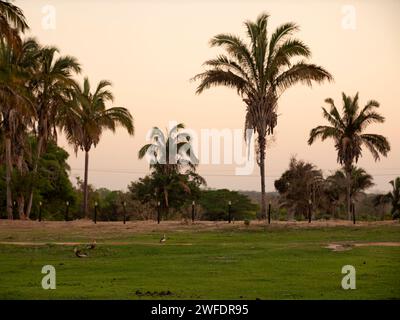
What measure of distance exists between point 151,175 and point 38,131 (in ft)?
45.8

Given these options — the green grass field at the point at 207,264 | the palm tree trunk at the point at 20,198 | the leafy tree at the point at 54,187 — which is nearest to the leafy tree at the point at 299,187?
the leafy tree at the point at 54,187

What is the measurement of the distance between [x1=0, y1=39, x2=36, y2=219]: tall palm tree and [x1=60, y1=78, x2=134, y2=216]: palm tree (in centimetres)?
251

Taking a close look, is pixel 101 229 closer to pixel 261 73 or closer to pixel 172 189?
pixel 261 73

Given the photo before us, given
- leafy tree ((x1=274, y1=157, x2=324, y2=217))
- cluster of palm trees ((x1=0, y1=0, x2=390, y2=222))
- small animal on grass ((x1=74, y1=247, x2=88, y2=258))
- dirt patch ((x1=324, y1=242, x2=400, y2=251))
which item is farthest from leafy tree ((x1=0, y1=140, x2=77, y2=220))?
dirt patch ((x1=324, y1=242, x2=400, y2=251))

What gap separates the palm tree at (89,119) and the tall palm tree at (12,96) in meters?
2.51

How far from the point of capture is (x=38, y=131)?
40.9 meters

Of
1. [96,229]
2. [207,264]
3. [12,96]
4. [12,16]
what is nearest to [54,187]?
[12,96]

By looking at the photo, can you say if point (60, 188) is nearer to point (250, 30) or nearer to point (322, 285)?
point (250, 30)

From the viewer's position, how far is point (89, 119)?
42.7 meters

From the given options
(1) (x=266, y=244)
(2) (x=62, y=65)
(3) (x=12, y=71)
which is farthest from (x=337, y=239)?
(2) (x=62, y=65)

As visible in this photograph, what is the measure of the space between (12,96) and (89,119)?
1210cm

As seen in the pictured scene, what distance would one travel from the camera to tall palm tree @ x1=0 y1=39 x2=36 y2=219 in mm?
30703

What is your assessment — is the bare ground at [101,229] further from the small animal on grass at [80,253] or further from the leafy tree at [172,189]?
the leafy tree at [172,189]

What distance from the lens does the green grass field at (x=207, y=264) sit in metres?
15.1
